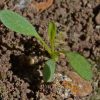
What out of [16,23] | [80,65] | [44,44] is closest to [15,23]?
[16,23]

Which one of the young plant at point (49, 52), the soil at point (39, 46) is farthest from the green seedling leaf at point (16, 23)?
the soil at point (39, 46)

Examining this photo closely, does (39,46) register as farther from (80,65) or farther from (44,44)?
(80,65)

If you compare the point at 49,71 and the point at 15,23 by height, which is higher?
the point at 15,23

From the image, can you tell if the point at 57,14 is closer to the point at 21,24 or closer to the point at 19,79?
the point at 21,24

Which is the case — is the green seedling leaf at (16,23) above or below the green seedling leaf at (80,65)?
above

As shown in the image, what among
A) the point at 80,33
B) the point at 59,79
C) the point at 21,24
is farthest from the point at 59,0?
the point at 59,79

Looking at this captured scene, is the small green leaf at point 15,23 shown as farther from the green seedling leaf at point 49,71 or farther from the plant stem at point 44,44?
the green seedling leaf at point 49,71

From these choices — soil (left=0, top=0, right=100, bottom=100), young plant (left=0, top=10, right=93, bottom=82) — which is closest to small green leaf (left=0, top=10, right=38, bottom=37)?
young plant (left=0, top=10, right=93, bottom=82)
